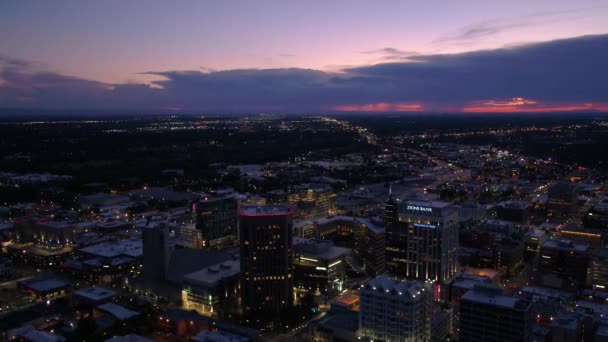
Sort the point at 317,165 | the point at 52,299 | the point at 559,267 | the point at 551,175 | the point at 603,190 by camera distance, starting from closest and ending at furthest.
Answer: the point at 52,299
the point at 559,267
the point at 603,190
the point at 551,175
the point at 317,165

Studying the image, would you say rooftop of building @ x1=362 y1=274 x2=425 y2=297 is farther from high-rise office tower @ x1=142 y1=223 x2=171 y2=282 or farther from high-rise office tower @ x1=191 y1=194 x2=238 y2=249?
high-rise office tower @ x1=191 y1=194 x2=238 y2=249

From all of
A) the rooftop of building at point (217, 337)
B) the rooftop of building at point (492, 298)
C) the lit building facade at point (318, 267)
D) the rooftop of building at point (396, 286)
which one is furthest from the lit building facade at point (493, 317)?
the rooftop of building at point (217, 337)

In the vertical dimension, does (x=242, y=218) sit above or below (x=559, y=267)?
above

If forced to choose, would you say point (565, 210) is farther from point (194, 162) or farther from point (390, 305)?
point (194, 162)

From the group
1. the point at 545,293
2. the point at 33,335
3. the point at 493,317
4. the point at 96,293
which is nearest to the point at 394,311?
the point at 493,317

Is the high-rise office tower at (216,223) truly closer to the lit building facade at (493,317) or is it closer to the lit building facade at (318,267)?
the lit building facade at (318,267)

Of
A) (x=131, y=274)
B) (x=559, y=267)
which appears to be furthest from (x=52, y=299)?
(x=559, y=267)

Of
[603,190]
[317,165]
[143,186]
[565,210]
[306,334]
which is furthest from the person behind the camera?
[317,165]
